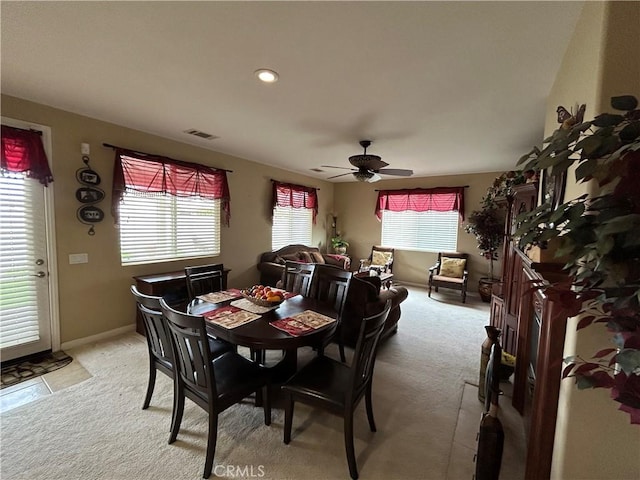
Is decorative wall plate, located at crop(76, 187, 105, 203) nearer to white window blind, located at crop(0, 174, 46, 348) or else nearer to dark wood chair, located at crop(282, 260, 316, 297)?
white window blind, located at crop(0, 174, 46, 348)

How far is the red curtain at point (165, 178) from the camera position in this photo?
3.34 meters

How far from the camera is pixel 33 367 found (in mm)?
2680

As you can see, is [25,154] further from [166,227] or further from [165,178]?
[166,227]

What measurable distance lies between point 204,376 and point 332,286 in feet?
4.98

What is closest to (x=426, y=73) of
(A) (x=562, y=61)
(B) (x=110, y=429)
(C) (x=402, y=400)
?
(A) (x=562, y=61)

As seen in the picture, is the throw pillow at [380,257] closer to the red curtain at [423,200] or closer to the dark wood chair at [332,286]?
Result: the red curtain at [423,200]

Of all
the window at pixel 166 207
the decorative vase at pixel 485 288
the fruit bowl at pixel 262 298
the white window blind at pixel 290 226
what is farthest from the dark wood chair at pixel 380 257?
the fruit bowl at pixel 262 298

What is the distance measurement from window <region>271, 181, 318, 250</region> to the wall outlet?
10.1ft

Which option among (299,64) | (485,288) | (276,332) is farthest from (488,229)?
(276,332)

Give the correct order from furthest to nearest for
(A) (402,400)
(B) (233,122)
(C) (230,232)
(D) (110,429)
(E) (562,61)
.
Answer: (C) (230,232), (B) (233,122), (A) (402,400), (D) (110,429), (E) (562,61)

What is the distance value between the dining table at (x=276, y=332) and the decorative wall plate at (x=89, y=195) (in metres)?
1.92

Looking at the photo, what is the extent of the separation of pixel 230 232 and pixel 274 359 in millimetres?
2552

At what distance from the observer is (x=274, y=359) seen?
3.01 meters

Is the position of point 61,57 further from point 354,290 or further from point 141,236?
point 354,290
